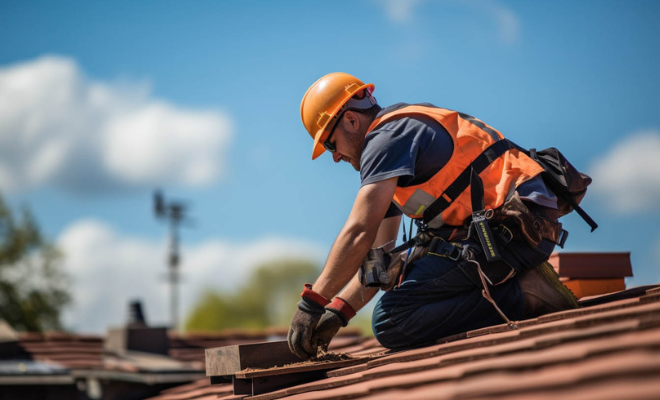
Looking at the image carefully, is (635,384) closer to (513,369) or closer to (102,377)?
(513,369)

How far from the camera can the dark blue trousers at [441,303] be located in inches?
127

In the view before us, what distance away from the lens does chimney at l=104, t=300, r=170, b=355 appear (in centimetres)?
866

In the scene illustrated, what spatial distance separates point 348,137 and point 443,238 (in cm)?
75

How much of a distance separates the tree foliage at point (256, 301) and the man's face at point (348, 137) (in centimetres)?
4521

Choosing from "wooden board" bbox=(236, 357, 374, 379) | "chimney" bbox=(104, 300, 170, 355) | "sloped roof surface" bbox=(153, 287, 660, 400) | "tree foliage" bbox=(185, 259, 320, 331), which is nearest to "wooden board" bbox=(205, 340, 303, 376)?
"wooden board" bbox=(236, 357, 374, 379)

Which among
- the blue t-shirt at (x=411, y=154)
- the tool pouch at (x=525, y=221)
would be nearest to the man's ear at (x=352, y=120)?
the blue t-shirt at (x=411, y=154)

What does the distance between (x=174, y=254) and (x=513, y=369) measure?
102 ft

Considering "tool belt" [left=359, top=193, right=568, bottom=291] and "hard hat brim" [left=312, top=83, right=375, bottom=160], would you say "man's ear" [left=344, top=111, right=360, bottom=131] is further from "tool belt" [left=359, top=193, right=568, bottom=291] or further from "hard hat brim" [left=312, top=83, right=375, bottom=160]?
"tool belt" [left=359, top=193, right=568, bottom=291]

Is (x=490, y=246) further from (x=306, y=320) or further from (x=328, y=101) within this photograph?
(x=328, y=101)

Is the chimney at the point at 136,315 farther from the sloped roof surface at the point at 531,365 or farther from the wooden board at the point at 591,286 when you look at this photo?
the sloped roof surface at the point at 531,365

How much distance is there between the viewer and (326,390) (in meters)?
2.89

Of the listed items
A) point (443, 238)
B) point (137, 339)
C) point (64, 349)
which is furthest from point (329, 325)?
point (64, 349)

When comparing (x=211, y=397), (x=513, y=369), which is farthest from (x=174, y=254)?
(x=513, y=369)

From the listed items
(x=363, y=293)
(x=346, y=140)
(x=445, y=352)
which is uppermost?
(x=346, y=140)
